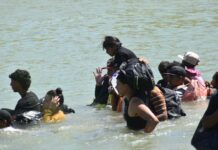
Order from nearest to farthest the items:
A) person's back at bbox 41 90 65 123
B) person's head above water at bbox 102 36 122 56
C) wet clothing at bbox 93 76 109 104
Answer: person's back at bbox 41 90 65 123
person's head above water at bbox 102 36 122 56
wet clothing at bbox 93 76 109 104

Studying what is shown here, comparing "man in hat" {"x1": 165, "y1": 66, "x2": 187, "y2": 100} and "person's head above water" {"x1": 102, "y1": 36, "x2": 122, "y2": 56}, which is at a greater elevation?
"person's head above water" {"x1": 102, "y1": 36, "x2": 122, "y2": 56}

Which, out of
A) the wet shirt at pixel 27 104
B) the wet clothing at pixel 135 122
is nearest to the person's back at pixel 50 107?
the wet shirt at pixel 27 104

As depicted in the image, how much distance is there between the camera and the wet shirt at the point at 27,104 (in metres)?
9.04

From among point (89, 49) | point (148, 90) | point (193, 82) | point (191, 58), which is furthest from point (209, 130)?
point (89, 49)

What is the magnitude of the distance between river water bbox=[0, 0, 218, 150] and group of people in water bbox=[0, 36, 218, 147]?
0.19 m

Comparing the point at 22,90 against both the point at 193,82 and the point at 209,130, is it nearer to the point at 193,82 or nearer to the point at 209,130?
the point at 193,82

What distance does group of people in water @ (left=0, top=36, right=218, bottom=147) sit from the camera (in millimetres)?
7066

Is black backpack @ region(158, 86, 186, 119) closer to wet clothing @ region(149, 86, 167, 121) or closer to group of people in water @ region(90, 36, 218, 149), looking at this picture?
group of people in water @ region(90, 36, 218, 149)

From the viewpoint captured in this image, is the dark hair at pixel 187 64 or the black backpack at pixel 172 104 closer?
the black backpack at pixel 172 104

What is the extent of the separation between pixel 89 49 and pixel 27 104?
392 inches

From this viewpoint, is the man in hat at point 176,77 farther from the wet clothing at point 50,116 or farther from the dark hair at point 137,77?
the dark hair at point 137,77

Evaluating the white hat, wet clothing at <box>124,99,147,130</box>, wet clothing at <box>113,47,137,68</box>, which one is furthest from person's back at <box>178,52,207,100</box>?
wet clothing at <box>124,99,147,130</box>

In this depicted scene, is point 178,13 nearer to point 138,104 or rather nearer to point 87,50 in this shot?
point 87,50

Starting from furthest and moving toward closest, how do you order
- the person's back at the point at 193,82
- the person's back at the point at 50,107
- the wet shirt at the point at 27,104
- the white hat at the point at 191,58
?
the white hat at the point at 191,58, the person's back at the point at 193,82, the person's back at the point at 50,107, the wet shirt at the point at 27,104
